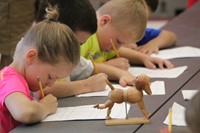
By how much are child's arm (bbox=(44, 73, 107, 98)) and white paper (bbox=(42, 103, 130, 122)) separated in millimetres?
142

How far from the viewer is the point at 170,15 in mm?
5367

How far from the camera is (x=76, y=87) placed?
174 centimetres

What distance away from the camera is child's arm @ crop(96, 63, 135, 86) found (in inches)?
72.8

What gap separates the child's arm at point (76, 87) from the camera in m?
1.71

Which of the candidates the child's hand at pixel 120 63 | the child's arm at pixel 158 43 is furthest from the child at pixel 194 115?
the child's arm at pixel 158 43

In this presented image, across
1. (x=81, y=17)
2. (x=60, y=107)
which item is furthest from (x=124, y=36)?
(x=60, y=107)

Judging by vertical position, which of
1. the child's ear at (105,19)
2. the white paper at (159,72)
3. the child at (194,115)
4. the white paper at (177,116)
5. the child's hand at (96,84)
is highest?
the child at (194,115)

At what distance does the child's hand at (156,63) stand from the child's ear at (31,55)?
81 centimetres

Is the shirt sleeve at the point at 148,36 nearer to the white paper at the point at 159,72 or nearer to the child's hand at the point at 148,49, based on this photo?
the child's hand at the point at 148,49

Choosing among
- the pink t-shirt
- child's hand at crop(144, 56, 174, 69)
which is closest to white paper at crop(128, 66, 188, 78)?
child's hand at crop(144, 56, 174, 69)

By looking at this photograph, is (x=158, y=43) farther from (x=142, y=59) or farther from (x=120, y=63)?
(x=120, y=63)

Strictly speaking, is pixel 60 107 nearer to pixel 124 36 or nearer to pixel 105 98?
pixel 105 98

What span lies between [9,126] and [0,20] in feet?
3.20

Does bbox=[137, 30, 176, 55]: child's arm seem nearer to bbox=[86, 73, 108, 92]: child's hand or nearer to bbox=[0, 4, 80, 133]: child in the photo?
bbox=[86, 73, 108, 92]: child's hand
